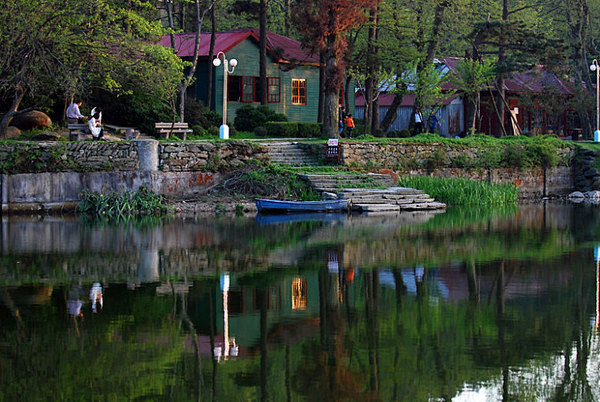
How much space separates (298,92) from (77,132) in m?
18.9

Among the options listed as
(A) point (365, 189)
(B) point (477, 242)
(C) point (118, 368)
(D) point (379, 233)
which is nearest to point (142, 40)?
(A) point (365, 189)

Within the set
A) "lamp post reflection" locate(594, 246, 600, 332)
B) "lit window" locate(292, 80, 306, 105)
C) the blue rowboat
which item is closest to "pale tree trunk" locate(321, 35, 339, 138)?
the blue rowboat

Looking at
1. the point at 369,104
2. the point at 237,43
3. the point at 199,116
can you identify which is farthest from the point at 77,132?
the point at 369,104

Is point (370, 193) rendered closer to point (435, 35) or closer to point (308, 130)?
point (308, 130)

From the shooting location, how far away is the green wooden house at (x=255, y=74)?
44562 mm

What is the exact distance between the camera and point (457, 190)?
32219mm

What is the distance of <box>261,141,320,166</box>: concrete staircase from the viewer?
Answer: 32.1 m

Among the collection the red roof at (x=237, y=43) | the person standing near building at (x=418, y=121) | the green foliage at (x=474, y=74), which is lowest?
the person standing near building at (x=418, y=121)

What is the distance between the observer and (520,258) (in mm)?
16141

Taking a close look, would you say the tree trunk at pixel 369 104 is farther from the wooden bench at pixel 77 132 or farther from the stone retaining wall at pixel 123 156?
the wooden bench at pixel 77 132

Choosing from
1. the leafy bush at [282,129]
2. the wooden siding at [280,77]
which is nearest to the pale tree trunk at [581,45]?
the wooden siding at [280,77]

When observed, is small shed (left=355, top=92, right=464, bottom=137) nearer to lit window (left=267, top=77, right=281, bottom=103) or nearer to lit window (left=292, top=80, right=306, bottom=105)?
lit window (left=292, top=80, right=306, bottom=105)

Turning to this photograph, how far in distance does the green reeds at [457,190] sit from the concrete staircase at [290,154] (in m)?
3.51

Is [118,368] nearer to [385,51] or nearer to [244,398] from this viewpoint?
[244,398]
